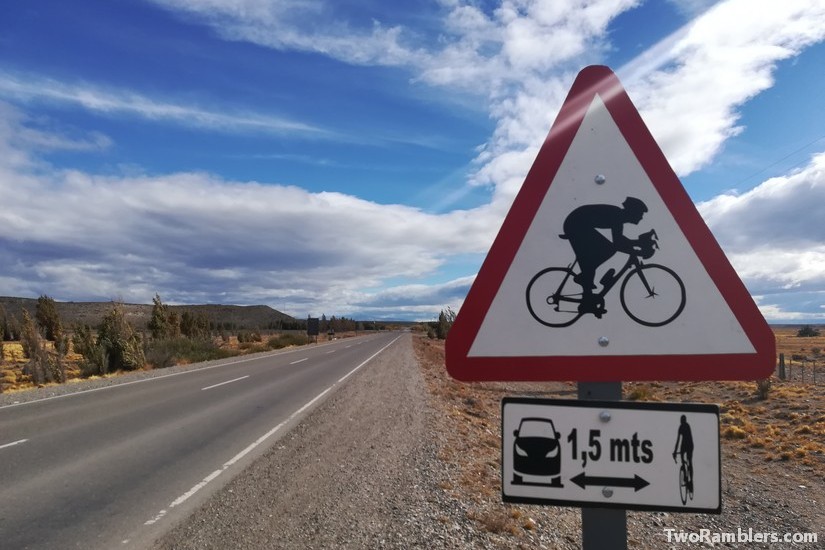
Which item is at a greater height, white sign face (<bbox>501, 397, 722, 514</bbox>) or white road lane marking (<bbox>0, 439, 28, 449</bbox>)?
white sign face (<bbox>501, 397, 722, 514</bbox>)

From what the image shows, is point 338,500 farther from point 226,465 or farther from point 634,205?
point 634,205

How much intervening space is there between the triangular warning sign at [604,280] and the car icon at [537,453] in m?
0.14

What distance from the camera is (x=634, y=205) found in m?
1.60

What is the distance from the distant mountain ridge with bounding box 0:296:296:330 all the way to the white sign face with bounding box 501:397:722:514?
91311 millimetres

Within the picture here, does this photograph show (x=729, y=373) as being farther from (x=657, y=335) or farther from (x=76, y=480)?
(x=76, y=480)

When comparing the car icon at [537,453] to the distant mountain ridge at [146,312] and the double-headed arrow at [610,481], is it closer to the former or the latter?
the double-headed arrow at [610,481]

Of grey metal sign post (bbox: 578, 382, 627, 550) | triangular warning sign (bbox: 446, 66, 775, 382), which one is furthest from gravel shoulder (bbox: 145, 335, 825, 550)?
triangular warning sign (bbox: 446, 66, 775, 382)

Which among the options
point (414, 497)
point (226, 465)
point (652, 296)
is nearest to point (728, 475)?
point (414, 497)

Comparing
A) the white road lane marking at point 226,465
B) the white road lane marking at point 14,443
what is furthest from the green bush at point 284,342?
the white road lane marking at point 14,443

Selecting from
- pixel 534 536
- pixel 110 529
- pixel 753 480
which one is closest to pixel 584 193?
pixel 534 536

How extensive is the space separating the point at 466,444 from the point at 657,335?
26.6 ft

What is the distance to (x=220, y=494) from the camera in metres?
5.89

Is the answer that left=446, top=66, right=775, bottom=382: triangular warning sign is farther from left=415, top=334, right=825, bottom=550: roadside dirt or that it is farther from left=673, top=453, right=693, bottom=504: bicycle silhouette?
left=415, top=334, right=825, bottom=550: roadside dirt

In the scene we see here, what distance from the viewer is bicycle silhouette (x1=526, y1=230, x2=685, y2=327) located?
1526 millimetres
